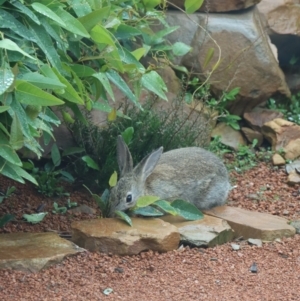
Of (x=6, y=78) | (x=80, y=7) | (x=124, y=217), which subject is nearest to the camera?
(x=6, y=78)

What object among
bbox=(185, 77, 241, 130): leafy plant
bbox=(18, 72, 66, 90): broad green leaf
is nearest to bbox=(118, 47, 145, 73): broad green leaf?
bbox=(18, 72, 66, 90): broad green leaf

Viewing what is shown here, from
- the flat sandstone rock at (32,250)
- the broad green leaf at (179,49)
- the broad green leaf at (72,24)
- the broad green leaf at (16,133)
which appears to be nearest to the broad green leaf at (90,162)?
the flat sandstone rock at (32,250)

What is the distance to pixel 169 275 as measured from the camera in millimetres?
4707

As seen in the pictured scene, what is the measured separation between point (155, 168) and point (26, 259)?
1.81 m

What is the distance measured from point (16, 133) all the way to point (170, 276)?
160cm

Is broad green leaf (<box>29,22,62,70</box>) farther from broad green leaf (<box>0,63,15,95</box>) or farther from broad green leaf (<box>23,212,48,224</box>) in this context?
broad green leaf (<box>23,212,48,224</box>)

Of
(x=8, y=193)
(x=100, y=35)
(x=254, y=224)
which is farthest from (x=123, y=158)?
(x=100, y=35)

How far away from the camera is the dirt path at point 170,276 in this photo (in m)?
4.38

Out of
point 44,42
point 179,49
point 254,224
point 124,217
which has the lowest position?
point 254,224

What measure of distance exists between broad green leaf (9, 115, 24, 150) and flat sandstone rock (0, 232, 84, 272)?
121cm

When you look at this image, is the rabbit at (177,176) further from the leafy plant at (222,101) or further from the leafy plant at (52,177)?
the leafy plant at (222,101)

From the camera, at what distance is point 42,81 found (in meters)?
3.61

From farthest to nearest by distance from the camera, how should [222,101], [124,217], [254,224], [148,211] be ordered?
[222,101] < [254,224] < [148,211] < [124,217]

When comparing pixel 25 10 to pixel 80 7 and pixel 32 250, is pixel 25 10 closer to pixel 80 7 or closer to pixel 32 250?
pixel 80 7
